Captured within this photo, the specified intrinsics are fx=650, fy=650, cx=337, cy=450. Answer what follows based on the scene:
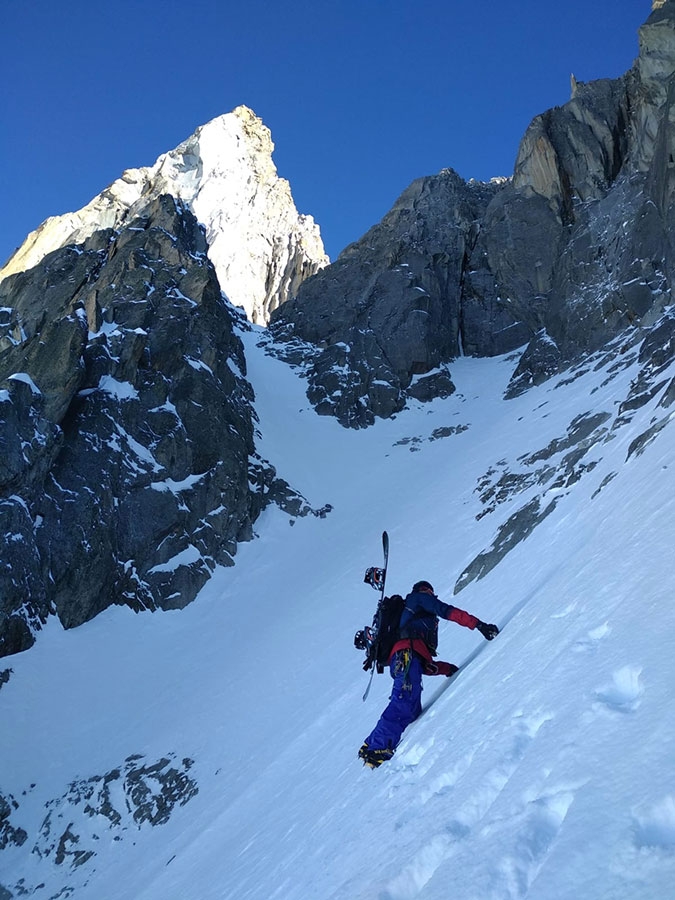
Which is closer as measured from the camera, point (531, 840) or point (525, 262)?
point (531, 840)

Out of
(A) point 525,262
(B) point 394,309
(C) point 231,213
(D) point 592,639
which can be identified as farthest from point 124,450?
(C) point 231,213

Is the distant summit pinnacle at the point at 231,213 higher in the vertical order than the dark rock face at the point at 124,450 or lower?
higher

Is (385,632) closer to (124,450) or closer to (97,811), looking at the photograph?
(97,811)

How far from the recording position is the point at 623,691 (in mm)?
3619

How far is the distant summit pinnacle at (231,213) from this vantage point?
88.6 meters

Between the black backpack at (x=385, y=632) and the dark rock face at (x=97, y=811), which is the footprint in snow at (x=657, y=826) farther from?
the dark rock face at (x=97, y=811)

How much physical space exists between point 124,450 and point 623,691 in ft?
121

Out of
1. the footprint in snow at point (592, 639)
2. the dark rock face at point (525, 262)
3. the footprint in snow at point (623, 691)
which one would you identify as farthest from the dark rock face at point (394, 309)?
the footprint in snow at point (623, 691)

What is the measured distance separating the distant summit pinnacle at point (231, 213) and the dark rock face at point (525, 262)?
22.8 m

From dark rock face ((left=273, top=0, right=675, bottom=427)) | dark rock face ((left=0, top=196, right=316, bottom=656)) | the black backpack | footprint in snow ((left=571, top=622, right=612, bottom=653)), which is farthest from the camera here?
dark rock face ((left=273, top=0, right=675, bottom=427))

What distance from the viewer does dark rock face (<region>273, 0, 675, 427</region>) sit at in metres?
43.3

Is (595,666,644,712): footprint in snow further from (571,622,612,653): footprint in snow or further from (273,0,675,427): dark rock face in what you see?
(273,0,675,427): dark rock face

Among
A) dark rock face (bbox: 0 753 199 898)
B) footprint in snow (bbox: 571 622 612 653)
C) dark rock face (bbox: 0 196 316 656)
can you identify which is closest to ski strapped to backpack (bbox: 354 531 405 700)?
footprint in snow (bbox: 571 622 612 653)

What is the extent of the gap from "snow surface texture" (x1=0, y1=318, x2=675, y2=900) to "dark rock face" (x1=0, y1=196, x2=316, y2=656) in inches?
68.7
